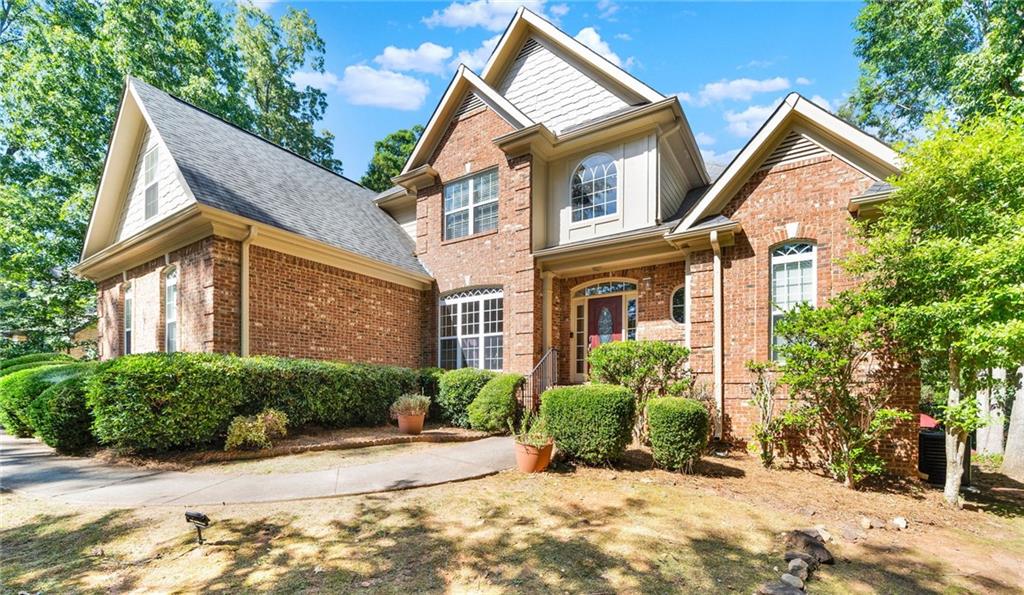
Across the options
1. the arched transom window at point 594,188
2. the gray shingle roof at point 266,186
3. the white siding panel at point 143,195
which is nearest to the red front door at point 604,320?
the arched transom window at point 594,188

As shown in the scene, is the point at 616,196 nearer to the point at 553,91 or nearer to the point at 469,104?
the point at 553,91

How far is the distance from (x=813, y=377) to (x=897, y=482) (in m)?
2.02

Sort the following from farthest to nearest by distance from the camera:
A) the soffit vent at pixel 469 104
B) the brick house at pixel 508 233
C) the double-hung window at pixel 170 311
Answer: the soffit vent at pixel 469 104, the double-hung window at pixel 170 311, the brick house at pixel 508 233

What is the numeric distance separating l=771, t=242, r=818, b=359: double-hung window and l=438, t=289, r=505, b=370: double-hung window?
19.8 ft

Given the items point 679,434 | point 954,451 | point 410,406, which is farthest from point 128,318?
point 954,451

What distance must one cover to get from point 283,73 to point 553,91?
73.6 ft

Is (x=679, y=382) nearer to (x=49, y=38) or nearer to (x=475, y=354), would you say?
(x=475, y=354)

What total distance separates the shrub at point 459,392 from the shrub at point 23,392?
700 cm

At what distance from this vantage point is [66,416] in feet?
24.5

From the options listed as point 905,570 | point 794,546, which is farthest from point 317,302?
point 905,570

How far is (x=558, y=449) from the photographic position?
272 inches

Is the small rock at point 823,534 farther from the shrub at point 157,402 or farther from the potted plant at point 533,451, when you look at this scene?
the shrub at point 157,402

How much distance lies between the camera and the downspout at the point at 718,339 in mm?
8359

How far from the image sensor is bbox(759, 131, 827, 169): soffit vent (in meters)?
8.03
